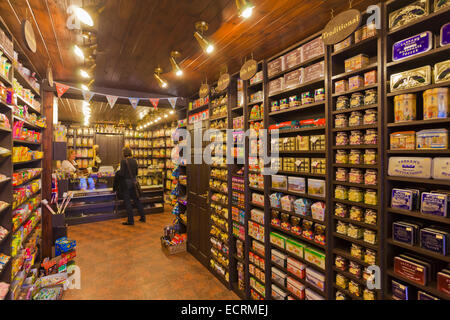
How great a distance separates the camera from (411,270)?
150 cm

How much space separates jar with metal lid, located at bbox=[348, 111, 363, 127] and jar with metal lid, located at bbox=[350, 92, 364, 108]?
0.21ft

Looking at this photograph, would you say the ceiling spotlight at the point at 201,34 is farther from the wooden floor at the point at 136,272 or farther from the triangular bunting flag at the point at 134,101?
the wooden floor at the point at 136,272

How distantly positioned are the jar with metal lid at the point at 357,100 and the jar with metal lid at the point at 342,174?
1.74 feet

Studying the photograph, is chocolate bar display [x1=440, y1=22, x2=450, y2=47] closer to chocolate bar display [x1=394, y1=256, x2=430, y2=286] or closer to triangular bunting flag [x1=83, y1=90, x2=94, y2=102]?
chocolate bar display [x1=394, y1=256, x2=430, y2=286]

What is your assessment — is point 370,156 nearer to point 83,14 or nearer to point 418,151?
point 418,151

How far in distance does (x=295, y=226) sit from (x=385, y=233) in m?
0.87

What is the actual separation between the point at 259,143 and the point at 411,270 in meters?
1.74

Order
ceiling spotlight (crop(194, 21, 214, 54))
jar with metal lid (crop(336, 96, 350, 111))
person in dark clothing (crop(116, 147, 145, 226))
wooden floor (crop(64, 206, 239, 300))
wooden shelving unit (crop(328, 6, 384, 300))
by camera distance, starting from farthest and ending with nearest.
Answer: person in dark clothing (crop(116, 147, 145, 226))
wooden floor (crop(64, 206, 239, 300))
ceiling spotlight (crop(194, 21, 214, 54))
jar with metal lid (crop(336, 96, 350, 111))
wooden shelving unit (crop(328, 6, 384, 300))

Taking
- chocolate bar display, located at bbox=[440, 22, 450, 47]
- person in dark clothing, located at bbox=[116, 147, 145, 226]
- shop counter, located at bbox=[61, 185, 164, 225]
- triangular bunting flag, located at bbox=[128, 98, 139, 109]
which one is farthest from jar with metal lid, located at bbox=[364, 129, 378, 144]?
shop counter, located at bbox=[61, 185, 164, 225]

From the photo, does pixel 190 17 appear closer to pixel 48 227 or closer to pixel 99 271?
pixel 99 271

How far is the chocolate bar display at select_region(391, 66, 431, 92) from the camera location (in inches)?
57.1

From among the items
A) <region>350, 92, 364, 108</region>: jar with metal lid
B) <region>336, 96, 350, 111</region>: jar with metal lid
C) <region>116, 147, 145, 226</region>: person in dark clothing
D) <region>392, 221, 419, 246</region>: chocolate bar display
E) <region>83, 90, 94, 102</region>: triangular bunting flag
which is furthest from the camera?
<region>116, 147, 145, 226</region>: person in dark clothing

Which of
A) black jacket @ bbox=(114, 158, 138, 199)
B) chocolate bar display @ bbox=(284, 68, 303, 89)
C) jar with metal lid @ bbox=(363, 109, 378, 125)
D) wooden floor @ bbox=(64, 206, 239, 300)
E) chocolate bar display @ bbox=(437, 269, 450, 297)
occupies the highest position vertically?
chocolate bar display @ bbox=(284, 68, 303, 89)
